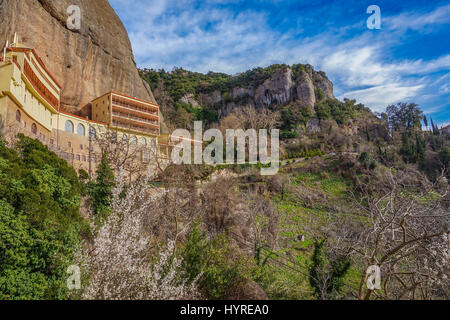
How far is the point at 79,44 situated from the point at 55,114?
662 cm

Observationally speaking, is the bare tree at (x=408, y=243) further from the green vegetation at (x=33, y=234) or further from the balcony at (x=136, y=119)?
the balcony at (x=136, y=119)

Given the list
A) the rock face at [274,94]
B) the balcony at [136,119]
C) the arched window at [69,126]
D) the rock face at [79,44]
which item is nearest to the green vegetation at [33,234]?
the rock face at [79,44]

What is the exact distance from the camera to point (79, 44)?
21.4 meters

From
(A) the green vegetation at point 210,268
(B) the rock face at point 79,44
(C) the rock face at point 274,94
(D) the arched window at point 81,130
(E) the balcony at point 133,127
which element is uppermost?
(C) the rock face at point 274,94

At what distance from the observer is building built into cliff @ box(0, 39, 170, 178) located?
12.5m

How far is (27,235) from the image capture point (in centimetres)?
440

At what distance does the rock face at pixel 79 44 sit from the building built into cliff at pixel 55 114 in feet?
4.75

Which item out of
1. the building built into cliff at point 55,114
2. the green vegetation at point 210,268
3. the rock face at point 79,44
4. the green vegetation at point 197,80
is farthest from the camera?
the green vegetation at point 197,80

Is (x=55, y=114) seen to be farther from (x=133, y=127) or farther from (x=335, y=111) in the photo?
(x=335, y=111)

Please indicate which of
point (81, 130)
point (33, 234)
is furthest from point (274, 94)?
point (33, 234)

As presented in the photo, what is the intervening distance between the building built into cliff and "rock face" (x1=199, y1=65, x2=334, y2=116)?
1098 inches

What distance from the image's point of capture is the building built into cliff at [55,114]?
1250cm

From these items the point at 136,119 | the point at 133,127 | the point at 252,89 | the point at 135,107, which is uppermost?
the point at 252,89

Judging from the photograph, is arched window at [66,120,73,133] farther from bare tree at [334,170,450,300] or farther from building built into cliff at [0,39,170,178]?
bare tree at [334,170,450,300]
